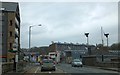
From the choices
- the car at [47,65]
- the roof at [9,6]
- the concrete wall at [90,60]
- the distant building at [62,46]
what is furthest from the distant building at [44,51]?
the car at [47,65]

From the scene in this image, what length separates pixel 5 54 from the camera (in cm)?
8306

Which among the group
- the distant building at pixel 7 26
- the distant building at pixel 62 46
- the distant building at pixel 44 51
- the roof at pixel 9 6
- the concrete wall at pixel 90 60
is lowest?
the concrete wall at pixel 90 60

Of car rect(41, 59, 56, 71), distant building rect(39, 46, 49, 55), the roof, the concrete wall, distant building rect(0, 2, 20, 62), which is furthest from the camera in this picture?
distant building rect(39, 46, 49, 55)

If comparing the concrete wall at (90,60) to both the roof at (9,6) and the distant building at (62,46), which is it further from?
the distant building at (62,46)

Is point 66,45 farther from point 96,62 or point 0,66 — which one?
point 0,66

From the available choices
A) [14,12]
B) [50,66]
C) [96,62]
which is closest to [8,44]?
[14,12]

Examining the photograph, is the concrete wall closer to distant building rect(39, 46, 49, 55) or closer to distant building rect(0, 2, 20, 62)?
distant building rect(0, 2, 20, 62)

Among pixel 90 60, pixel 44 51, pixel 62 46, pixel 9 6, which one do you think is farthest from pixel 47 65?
pixel 44 51

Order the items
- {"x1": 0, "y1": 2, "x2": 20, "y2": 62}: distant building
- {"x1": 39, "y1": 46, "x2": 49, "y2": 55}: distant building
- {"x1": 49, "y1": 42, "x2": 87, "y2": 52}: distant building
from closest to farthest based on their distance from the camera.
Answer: {"x1": 0, "y1": 2, "x2": 20, "y2": 62}: distant building
{"x1": 49, "y1": 42, "x2": 87, "y2": 52}: distant building
{"x1": 39, "y1": 46, "x2": 49, "y2": 55}: distant building

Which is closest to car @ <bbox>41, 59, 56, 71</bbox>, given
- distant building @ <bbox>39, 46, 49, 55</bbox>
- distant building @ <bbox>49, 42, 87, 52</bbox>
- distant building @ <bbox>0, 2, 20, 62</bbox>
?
distant building @ <bbox>0, 2, 20, 62</bbox>

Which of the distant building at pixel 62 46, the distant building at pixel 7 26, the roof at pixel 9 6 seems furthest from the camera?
the distant building at pixel 62 46

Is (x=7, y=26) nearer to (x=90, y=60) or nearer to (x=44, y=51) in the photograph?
(x=90, y=60)

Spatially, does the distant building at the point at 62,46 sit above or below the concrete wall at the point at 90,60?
above

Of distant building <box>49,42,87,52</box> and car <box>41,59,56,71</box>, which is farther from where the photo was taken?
distant building <box>49,42,87,52</box>
